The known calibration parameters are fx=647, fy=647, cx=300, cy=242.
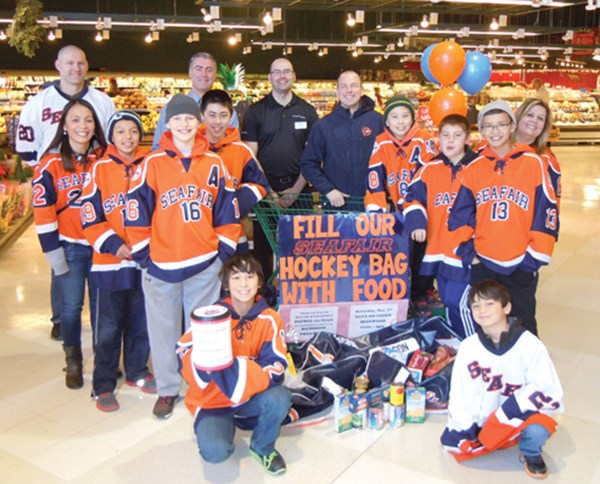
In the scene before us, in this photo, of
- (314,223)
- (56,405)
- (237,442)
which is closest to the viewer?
(237,442)

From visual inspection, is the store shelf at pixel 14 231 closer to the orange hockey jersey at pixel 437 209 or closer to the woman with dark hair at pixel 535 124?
the orange hockey jersey at pixel 437 209

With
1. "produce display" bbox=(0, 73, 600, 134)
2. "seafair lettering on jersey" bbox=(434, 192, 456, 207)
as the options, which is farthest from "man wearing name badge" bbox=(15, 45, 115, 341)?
"produce display" bbox=(0, 73, 600, 134)

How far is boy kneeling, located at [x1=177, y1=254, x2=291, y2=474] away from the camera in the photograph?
2.69 metres

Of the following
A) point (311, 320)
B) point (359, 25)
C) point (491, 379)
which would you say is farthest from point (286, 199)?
point (359, 25)

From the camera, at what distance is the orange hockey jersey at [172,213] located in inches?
119

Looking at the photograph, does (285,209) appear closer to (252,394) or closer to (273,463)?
(252,394)

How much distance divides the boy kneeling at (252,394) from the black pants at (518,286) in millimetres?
1235

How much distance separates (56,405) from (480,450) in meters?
2.10

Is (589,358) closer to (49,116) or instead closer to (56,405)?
(56,405)

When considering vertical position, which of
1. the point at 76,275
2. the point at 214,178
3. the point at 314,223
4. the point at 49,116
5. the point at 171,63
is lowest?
the point at 76,275

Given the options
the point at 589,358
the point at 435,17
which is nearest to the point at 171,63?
the point at 435,17

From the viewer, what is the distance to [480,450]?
2738 mm

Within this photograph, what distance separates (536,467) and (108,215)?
89.6 inches

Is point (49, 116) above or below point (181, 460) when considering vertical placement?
above
